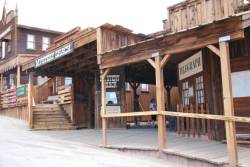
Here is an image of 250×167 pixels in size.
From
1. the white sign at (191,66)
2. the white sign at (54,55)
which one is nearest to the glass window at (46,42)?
the white sign at (54,55)

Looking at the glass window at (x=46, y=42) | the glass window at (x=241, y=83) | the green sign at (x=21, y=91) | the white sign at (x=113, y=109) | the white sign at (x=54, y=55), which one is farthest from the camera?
the glass window at (x=46, y=42)

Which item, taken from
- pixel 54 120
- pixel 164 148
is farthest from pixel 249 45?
pixel 54 120

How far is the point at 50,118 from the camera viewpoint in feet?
69.2

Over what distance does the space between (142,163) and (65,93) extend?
43.3 feet

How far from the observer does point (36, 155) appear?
10.8m

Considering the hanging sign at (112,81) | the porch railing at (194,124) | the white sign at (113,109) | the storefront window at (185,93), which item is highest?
the hanging sign at (112,81)

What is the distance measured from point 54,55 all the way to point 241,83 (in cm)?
865

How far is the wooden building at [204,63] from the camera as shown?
29.4ft

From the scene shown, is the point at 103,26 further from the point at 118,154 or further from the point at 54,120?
the point at 54,120

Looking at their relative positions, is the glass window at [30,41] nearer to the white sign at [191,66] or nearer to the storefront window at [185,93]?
the white sign at [191,66]

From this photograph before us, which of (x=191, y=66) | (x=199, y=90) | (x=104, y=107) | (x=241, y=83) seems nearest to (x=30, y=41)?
(x=104, y=107)

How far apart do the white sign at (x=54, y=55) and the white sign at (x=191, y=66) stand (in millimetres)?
4513

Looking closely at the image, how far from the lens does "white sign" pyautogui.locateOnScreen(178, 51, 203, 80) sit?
43.7 feet

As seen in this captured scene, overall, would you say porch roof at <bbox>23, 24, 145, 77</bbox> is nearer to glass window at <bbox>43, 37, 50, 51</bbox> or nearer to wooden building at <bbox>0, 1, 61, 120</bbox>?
wooden building at <bbox>0, 1, 61, 120</bbox>
